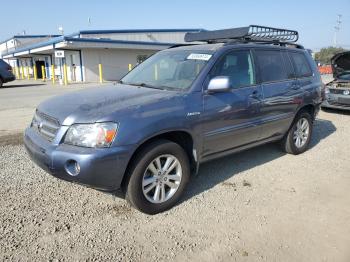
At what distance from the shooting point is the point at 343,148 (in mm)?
6543

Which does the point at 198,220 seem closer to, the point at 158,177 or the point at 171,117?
the point at 158,177

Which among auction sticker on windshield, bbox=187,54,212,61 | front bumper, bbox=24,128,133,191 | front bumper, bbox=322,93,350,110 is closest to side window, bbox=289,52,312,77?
auction sticker on windshield, bbox=187,54,212,61

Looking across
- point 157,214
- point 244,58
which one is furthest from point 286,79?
point 157,214

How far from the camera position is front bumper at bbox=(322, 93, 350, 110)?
10.0m

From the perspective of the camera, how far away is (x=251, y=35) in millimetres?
5180

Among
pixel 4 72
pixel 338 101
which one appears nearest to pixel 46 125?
pixel 338 101

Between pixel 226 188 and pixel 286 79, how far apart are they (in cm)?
219

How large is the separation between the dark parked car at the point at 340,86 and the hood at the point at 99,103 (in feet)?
26.0

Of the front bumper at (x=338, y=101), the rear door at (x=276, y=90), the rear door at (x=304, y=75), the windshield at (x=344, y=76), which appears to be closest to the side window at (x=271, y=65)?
the rear door at (x=276, y=90)

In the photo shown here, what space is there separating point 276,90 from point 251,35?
92cm

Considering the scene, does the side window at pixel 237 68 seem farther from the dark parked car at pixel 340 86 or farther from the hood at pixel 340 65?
the hood at pixel 340 65

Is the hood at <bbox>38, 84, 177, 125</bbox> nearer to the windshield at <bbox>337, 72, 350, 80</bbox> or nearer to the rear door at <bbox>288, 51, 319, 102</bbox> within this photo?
the rear door at <bbox>288, 51, 319, 102</bbox>

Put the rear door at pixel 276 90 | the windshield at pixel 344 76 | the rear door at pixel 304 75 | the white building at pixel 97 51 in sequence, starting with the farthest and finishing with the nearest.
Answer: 1. the white building at pixel 97 51
2. the windshield at pixel 344 76
3. the rear door at pixel 304 75
4. the rear door at pixel 276 90

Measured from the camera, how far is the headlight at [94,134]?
3.29m
